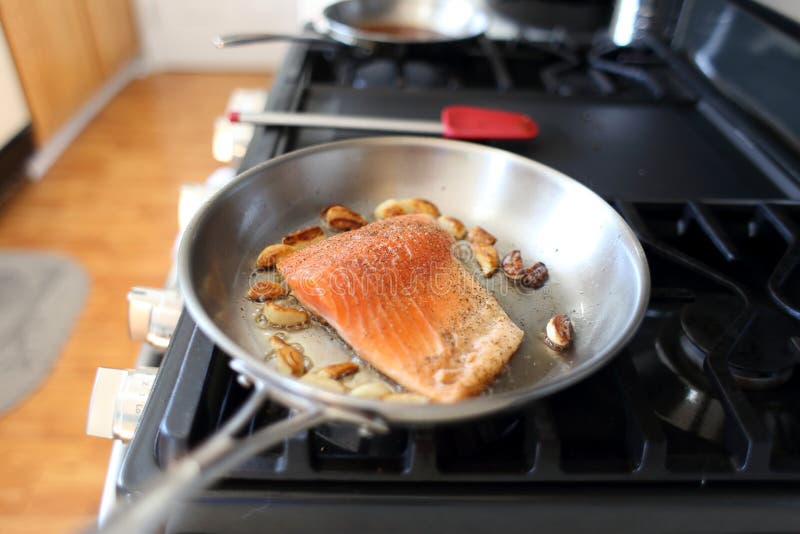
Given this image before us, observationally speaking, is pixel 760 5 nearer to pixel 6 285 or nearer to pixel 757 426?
pixel 757 426

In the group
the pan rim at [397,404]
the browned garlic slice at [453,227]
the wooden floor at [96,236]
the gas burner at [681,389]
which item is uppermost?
the pan rim at [397,404]

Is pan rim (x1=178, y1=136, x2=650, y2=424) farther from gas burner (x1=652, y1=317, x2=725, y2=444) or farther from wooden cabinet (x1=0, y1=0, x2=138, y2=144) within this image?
wooden cabinet (x1=0, y1=0, x2=138, y2=144)

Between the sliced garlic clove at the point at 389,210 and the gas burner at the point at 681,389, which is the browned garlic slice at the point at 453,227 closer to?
the sliced garlic clove at the point at 389,210

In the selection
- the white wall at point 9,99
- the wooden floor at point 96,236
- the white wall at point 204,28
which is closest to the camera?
the wooden floor at point 96,236

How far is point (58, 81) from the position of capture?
1.55m

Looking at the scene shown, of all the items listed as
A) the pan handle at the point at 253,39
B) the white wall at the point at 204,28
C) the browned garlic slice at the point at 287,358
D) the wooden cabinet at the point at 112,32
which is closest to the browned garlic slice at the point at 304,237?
the browned garlic slice at the point at 287,358

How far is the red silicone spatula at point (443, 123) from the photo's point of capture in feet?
2.20

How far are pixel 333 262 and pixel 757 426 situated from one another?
292 millimetres

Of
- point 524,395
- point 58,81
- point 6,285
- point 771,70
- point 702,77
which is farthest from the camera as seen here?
point 58,81

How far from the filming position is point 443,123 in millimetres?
689

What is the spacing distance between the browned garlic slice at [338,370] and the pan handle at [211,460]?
0.08 meters

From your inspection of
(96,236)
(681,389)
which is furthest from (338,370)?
(96,236)

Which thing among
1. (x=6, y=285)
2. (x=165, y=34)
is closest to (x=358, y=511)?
(x=6, y=285)

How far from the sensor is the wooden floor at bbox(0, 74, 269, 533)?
80 cm
